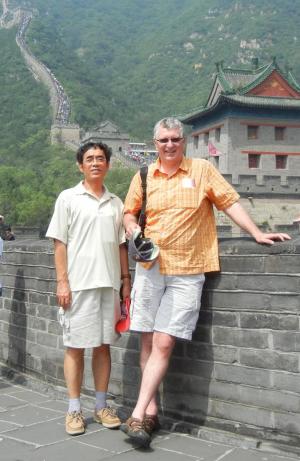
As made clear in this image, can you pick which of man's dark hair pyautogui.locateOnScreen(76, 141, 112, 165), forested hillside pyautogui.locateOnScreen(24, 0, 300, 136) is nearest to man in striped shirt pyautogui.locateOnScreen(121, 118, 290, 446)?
man's dark hair pyautogui.locateOnScreen(76, 141, 112, 165)

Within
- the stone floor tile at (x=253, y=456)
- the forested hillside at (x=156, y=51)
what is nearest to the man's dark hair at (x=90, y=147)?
the stone floor tile at (x=253, y=456)

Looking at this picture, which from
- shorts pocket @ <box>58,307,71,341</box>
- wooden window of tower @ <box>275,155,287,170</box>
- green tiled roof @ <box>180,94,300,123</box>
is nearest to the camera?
shorts pocket @ <box>58,307,71,341</box>

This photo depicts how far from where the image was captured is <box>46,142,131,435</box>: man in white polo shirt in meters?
3.95

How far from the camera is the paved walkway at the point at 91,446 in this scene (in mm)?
3541

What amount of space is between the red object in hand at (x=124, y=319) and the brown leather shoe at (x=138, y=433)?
1.91 feet

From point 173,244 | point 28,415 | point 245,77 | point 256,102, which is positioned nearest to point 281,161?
point 256,102

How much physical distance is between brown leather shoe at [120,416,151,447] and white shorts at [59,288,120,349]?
55 cm

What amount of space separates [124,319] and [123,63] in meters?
109

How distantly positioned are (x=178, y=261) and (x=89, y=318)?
0.67 m

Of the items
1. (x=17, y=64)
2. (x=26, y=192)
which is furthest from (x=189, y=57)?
(x=26, y=192)

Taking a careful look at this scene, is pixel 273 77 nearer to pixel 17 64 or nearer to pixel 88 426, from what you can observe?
pixel 88 426

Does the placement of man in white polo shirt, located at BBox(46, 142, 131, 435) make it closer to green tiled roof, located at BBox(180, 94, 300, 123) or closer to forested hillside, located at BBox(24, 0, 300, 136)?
green tiled roof, located at BBox(180, 94, 300, 123)

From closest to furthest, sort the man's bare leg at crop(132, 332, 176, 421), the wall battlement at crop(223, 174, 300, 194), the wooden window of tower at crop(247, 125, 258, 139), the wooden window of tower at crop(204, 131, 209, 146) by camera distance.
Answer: the man's bare leg at crop(132, 332, 176, 421)
the wall battlement at crop(223, 174, 300, 194)
the wooden window of tower at crop(247, 125, 258, 139)
the wooden window of tower at crop(204, 131, 209, 146)

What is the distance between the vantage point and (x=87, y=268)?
3943 mm
